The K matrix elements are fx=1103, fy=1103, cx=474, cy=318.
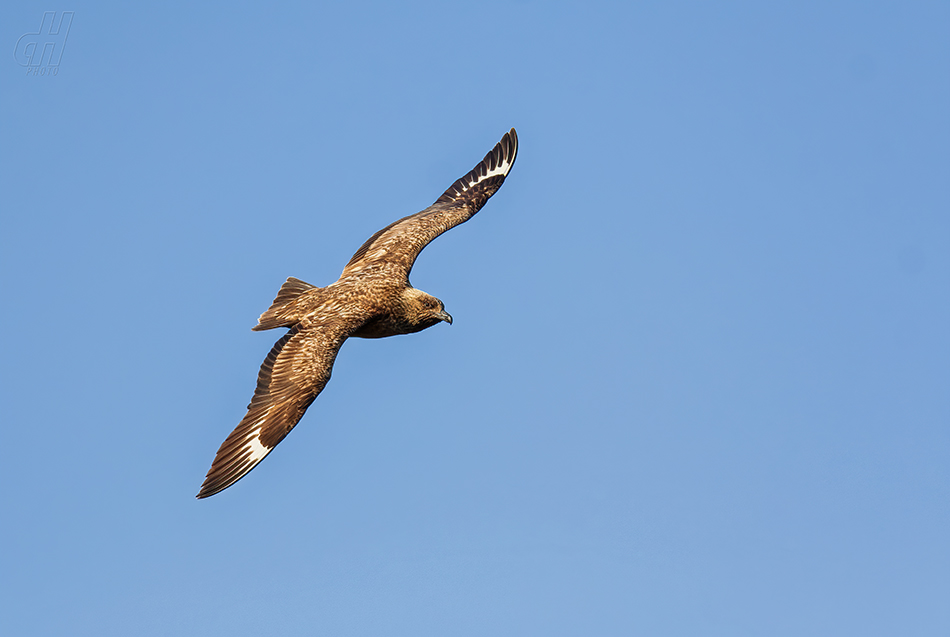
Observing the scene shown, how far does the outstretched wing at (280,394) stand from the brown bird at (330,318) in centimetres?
1

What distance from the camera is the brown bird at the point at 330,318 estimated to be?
13.6 metres

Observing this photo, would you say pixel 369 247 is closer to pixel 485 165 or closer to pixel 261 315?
pixel 261 315

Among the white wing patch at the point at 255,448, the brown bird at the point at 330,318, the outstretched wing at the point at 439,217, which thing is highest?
the outstretched wing at the point at 439,217

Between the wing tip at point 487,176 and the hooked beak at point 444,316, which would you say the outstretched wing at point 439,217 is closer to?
the wing tip at point 487,176

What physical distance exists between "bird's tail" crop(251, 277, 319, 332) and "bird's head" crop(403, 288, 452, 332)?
1.41 metres

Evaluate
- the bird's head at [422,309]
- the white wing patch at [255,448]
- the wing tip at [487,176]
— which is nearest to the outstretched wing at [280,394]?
the white wing patch at [255,448]

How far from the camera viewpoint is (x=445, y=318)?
16172 millimetres

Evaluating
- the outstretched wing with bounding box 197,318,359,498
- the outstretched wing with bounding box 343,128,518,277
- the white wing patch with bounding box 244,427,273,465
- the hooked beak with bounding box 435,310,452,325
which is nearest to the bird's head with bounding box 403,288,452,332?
the hooked beak with bounding box 435,310,452,325

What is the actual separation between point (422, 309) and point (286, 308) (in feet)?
6.39

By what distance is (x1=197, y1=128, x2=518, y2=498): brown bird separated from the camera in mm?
13625

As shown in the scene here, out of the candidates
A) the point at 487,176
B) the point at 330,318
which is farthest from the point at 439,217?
the point at 330,318

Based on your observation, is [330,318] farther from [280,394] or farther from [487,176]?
[487,176]

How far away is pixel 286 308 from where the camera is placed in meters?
A: 15.7

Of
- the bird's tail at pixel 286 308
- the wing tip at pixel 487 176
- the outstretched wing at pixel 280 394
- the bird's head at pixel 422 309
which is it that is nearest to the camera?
the outstretched wing at pixel 280 394
